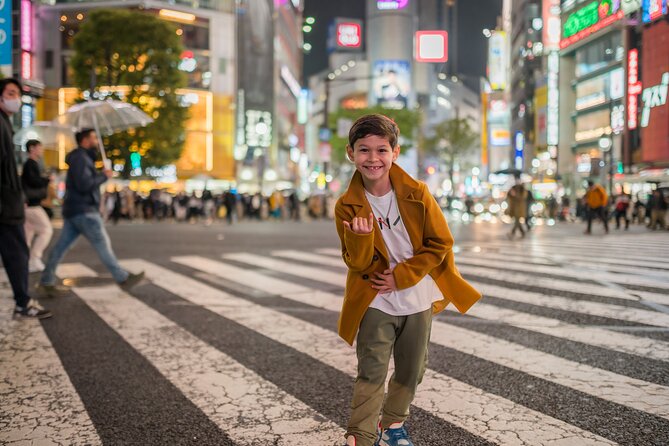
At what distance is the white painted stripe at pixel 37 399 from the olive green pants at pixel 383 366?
1.19 meters

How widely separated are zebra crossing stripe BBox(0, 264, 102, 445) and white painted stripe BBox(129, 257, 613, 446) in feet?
4.86

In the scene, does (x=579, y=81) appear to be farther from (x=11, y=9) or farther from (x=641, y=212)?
(x=11, y=9)

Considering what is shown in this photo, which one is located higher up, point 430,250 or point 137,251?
point 430,250

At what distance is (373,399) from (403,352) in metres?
0.21

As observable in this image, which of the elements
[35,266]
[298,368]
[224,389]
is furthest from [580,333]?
[35,266]

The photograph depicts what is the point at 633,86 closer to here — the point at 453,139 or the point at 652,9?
the point at 652,9

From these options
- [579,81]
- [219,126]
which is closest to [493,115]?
[579,81]

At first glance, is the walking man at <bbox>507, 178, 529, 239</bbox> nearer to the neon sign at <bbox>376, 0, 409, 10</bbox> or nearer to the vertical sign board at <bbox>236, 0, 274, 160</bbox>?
the vertical sign board at <bbox>236, 0, 274, 160</bbox>

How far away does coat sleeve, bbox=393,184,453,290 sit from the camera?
2.15 meters

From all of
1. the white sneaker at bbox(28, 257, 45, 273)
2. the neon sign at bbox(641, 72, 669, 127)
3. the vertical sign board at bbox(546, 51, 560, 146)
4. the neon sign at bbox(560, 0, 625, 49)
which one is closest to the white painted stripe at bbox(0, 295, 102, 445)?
the white sneaker at bbox(28, 257, 45, 273)

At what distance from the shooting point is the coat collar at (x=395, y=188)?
2.19m

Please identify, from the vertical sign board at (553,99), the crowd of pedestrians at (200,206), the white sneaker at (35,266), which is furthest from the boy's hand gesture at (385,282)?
the vertical sign board at (553,99)

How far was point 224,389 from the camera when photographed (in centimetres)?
327

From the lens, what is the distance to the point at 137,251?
444 inches
